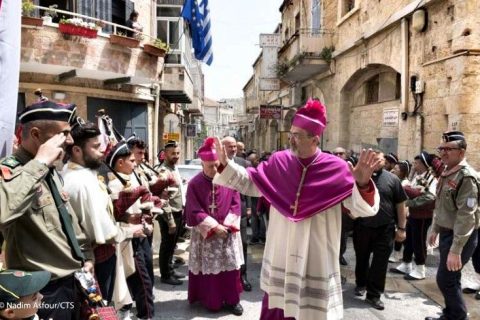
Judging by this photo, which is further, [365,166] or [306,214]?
[306,214]

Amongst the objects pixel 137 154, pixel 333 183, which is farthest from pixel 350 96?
pixel 333 183

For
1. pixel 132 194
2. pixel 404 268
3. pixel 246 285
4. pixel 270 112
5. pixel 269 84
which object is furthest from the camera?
pixel 269 84

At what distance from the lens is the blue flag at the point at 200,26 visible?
12681 millimetres

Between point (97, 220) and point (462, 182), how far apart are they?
3458mm

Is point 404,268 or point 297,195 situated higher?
point 297,195

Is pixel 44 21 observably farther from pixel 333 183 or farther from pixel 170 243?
pixel 333 183

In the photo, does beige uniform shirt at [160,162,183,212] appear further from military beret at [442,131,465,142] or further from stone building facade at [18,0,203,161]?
stone building facade at [18,0,203,161]

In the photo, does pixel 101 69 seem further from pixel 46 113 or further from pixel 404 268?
pixel 46 113

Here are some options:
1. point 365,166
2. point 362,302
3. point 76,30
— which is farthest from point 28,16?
point 365,166

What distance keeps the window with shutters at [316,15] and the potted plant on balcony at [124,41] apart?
22.8ft

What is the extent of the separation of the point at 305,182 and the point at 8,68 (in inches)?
85.9

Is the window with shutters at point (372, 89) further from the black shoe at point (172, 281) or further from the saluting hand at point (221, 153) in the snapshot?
the saluting hand at point (221, 153)

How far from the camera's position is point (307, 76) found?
55.8 ft

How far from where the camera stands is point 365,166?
2.70m
